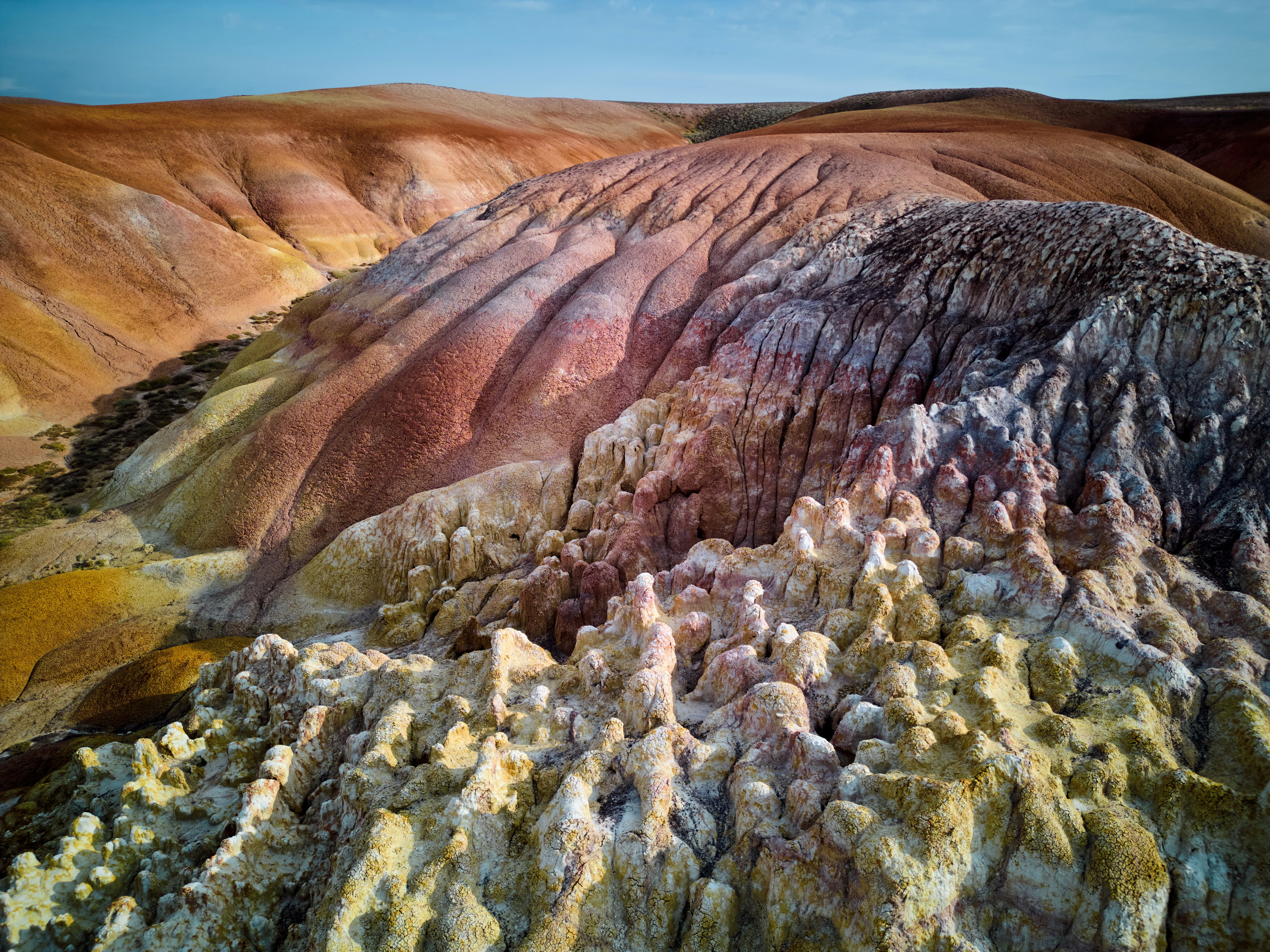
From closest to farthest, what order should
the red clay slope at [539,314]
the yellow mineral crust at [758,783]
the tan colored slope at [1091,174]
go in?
the yellow mineral crust at [758,783], the red clay slope at [539,314], the tan colored slope at [1091,174]

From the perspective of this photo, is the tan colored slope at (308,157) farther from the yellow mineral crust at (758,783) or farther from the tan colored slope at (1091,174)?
the yellow mineral crust at (758,783)

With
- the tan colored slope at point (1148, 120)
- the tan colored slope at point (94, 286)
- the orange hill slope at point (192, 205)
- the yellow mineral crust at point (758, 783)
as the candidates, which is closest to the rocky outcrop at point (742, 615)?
the yellow mineral crust at point (758, 783)

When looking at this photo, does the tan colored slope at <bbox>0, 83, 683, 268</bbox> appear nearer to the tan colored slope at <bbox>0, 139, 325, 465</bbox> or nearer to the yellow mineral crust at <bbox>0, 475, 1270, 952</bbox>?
the tan colored slope at <bbox>0, 139, 325, 465</bbox>

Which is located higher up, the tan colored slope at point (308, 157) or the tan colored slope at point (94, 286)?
the tan colored slope at point (308, 157)

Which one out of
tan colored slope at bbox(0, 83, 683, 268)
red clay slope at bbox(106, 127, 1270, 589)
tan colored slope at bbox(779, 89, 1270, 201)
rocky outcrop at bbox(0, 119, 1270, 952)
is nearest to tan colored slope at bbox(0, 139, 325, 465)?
tan colored slope at bbox(0, 83, 683, 268)

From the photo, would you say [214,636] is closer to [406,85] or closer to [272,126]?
[272,126]

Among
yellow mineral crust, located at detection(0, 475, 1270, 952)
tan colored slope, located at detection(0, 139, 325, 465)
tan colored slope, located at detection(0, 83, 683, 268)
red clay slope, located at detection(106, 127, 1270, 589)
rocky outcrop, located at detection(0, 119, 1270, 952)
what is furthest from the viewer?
tan colored slope, located at detection(0, 83, 683, 268)
